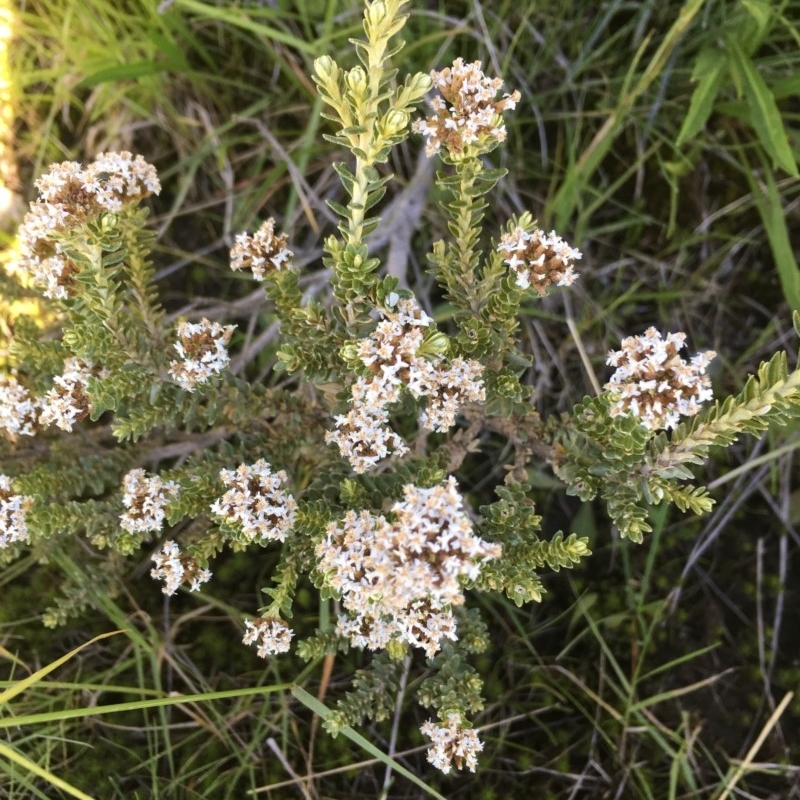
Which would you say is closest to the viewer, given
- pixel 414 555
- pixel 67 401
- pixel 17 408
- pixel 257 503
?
pixel 414 555

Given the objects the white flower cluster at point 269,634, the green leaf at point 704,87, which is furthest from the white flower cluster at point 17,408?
the green leaf at point 704,87

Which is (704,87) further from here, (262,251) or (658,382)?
(262,251)

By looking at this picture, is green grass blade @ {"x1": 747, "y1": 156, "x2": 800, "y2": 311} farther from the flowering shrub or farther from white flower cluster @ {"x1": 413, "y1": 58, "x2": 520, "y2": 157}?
white flower cluster @ {"x1": 413, "y1": 58, "x2": 520, "y2": 157}

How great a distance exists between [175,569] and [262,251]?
0.92 metres

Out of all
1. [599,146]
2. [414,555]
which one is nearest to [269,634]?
[414,555]

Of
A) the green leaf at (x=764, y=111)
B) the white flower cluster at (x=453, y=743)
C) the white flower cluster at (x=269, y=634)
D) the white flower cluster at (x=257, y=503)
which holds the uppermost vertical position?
the green leaf at (x=764, y=111)

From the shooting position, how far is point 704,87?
2.52m

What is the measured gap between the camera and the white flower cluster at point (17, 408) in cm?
217

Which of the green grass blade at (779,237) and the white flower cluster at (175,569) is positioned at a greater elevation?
the green grass blade at (779,237)

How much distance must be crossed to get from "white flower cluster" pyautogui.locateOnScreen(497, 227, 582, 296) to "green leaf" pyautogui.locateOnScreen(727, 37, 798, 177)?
1222 millimetres

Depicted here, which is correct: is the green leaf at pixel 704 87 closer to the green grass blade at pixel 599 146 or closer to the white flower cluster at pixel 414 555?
the green grass blade at pixel 599 146

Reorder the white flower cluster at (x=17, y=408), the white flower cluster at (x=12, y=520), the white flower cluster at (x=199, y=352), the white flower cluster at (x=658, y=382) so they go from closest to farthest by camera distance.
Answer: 1. the white flower cluster at (x=658, y=382)
2. the white flower cluster at (x=199, y=352)
3. the white flower cluster at (x=12, y=520)
4. the white flower cluster at (x=17, y=408)

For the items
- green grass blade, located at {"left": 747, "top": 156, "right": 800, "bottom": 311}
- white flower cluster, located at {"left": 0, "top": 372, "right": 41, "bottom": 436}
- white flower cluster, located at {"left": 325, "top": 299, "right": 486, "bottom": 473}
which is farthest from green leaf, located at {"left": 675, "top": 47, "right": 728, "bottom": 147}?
white flower cluster, located at {"left": 0, "top": 372, "right": 41, "bottom": 436}

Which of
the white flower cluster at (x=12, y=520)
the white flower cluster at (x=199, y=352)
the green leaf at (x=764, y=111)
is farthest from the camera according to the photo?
the green leaf at (x=764, y=111)
